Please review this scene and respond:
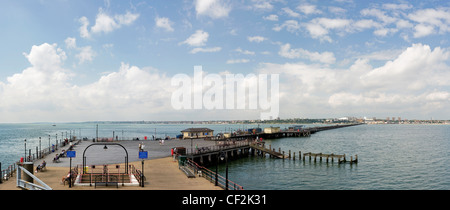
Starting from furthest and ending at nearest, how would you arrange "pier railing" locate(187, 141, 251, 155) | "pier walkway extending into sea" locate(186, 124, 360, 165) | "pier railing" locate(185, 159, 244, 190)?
1. "pier railing" locate(187, 141, 251, 155)
2. "pier walkway extending into sea" locate(186, 124, 360, 165)
3. "pier railing" locate(185, 159, 244, 190)

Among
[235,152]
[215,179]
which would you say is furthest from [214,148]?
[215,179]

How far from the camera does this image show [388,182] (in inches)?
1492

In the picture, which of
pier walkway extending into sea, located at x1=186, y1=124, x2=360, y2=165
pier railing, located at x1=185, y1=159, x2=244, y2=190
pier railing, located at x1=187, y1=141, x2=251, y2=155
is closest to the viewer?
pier railing, located at x1=185, y1=159, x2=244, y2=190

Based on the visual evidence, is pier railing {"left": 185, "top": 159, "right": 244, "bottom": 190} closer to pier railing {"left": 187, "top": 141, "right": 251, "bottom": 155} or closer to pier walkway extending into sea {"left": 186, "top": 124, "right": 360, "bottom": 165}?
pier walkway extending into sea {"left": 186, "top": 124, "right": 360, "bottom": 165}

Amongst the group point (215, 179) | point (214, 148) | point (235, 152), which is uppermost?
point (215, 179)

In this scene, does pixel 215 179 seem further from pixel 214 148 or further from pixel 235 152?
pixel 235 152

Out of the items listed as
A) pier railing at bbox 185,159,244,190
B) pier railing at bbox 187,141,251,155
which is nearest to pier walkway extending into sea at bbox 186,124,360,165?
pier railing at bbox 187,141,251,155

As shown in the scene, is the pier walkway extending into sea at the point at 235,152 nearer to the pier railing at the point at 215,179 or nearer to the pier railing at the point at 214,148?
the pier railing at the point at 214,148
